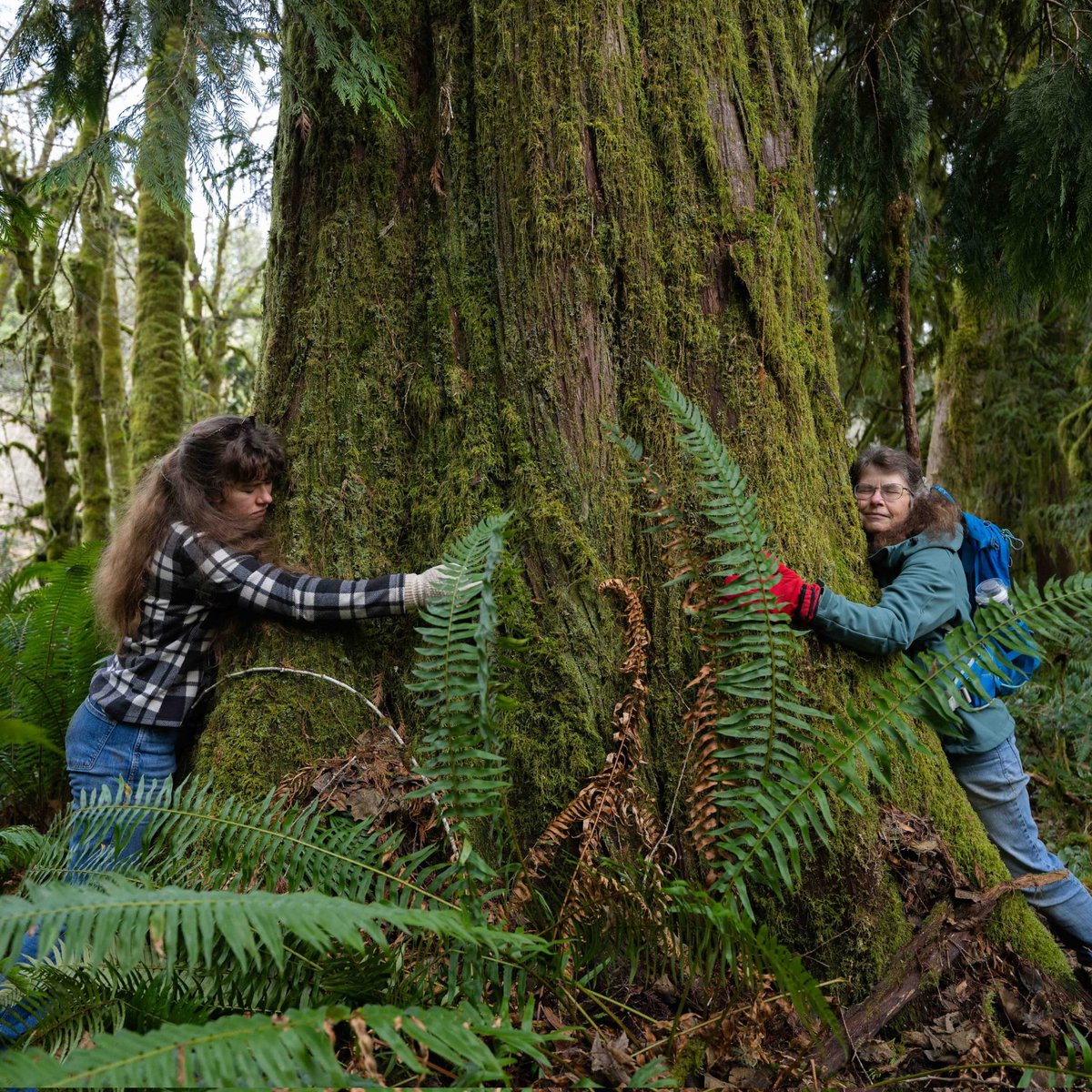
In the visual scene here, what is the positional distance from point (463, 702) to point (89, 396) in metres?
8.71

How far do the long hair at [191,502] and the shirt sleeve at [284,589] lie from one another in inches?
3.7

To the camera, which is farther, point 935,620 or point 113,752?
point 113,752

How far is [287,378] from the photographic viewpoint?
284 centimetres

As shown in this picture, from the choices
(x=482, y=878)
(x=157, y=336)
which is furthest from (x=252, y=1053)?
(x=157, y=336)

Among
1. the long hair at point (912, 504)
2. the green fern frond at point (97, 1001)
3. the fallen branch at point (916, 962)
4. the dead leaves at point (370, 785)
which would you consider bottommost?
the fallen branch at point (916, 962)

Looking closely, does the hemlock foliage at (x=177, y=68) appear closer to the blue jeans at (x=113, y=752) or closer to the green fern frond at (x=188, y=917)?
the blue jeans at (x=113, y=752)

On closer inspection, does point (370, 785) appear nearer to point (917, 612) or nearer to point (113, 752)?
point (113, 752)

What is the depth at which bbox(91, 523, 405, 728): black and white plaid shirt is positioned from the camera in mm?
2518

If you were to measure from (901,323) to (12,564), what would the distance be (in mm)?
11414

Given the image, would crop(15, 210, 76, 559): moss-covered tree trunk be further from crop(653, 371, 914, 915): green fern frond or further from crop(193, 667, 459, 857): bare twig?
crop(653, 371, 914, 915): green fern frond

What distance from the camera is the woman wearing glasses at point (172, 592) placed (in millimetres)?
2646

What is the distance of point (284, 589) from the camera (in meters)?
2.49

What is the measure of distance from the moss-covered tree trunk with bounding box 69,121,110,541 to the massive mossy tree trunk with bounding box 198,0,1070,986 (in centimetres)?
665

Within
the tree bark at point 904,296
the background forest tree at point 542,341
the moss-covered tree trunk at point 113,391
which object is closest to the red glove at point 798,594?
the background forest tree at point 542,341
